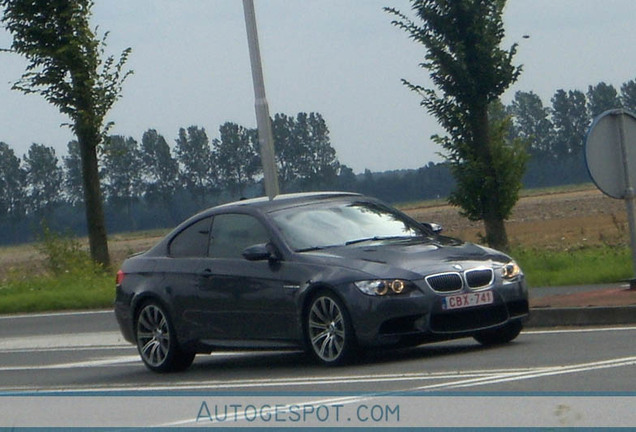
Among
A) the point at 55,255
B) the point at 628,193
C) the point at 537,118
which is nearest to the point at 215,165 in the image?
the point at 55,255

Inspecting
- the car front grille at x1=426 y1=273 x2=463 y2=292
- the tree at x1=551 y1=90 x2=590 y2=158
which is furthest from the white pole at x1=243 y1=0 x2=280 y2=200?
the tree at x1=551 y1=90 x2=590 y2=158

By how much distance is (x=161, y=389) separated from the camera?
11281mm

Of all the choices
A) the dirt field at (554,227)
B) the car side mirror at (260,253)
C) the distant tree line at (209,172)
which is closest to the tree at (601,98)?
the distant tree line at (209,172)

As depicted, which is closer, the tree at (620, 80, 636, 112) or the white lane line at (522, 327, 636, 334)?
the white lane line at (522, 327, 636, 334)

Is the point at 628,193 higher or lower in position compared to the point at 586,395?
higher

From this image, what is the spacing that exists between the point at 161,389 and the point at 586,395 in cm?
402

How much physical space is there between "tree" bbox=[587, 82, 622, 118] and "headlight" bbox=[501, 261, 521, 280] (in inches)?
5306

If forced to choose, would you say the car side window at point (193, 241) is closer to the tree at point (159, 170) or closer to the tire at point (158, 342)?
the tire at point (158, 342)

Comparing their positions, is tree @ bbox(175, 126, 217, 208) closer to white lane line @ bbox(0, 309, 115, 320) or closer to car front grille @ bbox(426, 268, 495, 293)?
white lane line @ bbox(0, 309, 115, 320)

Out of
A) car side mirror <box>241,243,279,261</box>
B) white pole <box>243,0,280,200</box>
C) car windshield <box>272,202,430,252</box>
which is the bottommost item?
car side mirror <box>241,243,279,261</box>

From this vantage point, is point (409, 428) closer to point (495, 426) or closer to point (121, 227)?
point (495, 426)

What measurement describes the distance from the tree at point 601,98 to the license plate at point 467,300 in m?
135

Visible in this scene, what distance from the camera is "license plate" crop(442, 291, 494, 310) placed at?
37.2 feet

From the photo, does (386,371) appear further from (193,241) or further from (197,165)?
(197,165)
